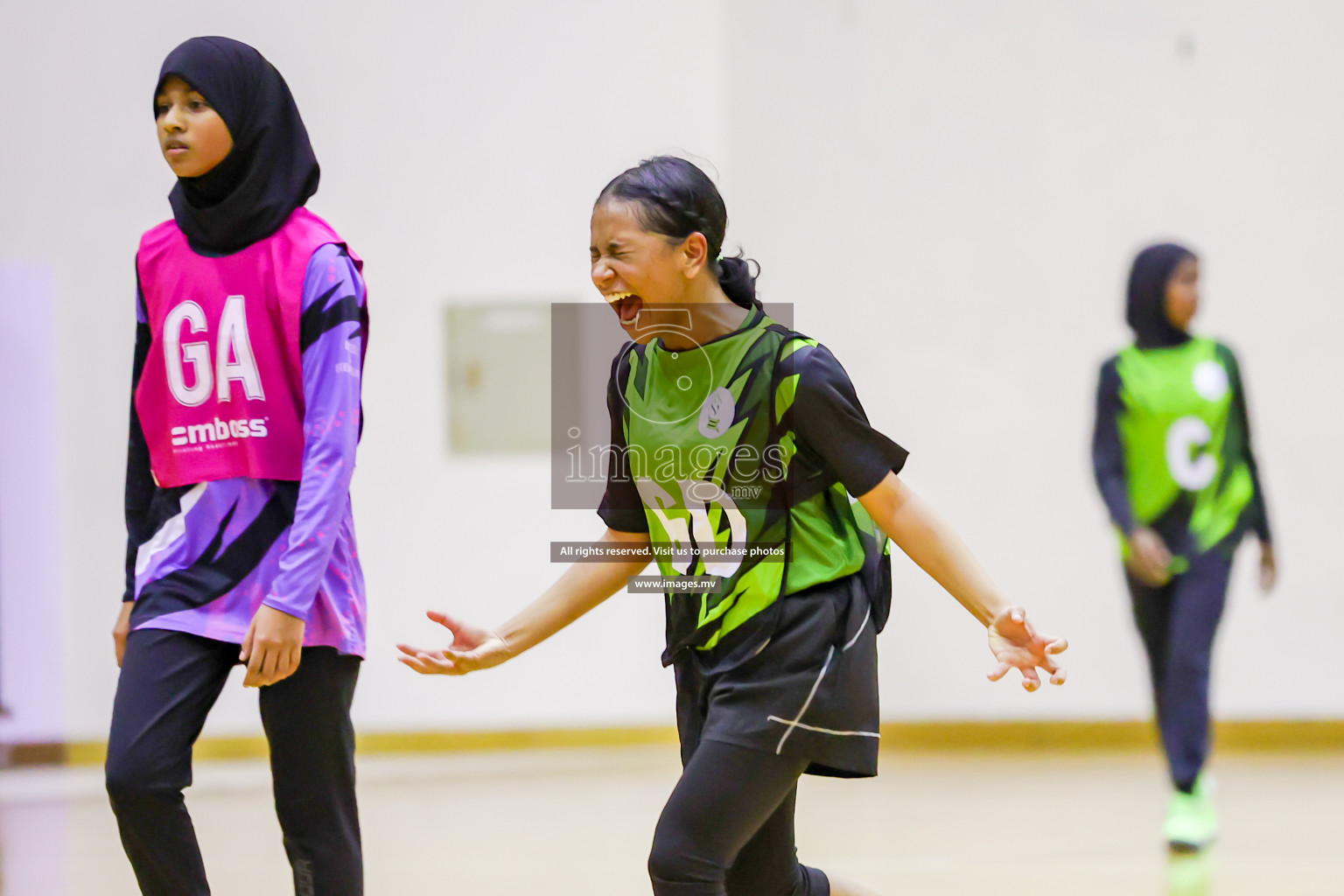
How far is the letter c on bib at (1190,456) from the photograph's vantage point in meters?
3.92

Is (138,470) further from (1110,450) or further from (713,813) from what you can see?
(1110,450)

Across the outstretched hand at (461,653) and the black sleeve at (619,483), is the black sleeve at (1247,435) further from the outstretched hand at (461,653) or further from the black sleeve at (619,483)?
the outstretched hand at (461,653)

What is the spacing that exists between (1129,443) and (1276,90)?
230 cm

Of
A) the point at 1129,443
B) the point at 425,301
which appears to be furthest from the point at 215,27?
the point at 1129,443

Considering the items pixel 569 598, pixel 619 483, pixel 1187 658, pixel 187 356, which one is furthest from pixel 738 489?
pixel 1187 658

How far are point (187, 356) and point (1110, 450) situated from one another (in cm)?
282

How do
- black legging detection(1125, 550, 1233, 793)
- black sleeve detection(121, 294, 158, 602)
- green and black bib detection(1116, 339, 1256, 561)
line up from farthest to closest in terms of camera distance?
1. green and black bib detection(1116, 339, 1256, 561)
2. black legging detection(1125, 550, 1233, 793)
3. black sleeve detection(121, 294, 158, 602)

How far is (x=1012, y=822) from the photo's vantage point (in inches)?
164

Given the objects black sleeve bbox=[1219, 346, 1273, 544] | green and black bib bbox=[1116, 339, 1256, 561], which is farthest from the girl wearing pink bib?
black sleeve bbox=[1219, 346, 1273, 544]

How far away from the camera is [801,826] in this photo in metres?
4.20

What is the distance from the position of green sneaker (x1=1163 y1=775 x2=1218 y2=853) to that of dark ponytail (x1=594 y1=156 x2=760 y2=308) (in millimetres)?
2457

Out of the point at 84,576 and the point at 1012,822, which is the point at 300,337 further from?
the point at 84,576

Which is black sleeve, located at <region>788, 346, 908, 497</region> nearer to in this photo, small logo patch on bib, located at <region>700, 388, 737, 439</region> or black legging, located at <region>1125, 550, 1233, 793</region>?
small logo patch on bib, located at <region>700, 388, 737, 439</region>

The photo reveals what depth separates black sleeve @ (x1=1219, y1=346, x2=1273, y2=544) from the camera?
3.93 metres
